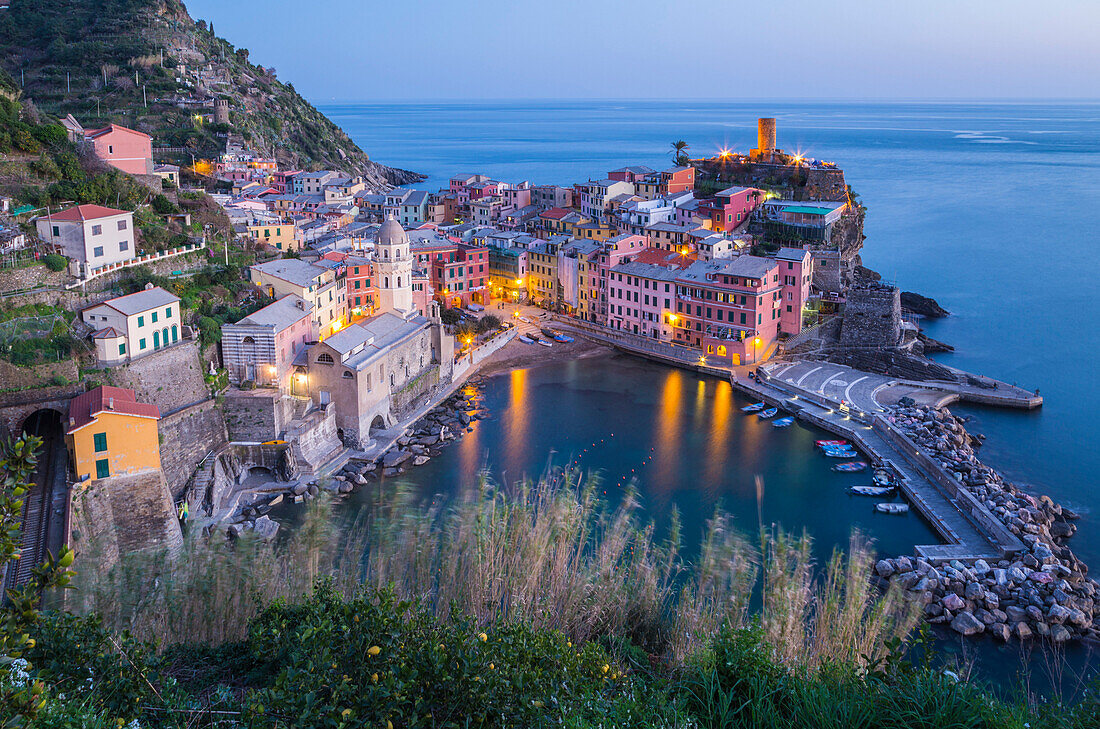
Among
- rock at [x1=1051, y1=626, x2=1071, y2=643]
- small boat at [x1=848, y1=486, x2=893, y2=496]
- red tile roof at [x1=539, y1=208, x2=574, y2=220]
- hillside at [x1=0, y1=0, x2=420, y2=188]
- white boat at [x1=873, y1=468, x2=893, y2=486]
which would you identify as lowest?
rock at [x1=1051, y1=626, x2=1071, y2=643]

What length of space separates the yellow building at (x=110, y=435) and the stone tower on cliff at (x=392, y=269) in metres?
7.30

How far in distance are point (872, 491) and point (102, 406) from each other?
34.7 ft

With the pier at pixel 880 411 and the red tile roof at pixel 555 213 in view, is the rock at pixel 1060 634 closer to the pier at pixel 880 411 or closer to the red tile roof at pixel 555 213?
the pier at pixel 880 411

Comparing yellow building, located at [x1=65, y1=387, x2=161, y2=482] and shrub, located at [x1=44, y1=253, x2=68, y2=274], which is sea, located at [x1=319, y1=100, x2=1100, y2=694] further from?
shrub, located at [x1=44, y1=253, x2=68, y2=274]

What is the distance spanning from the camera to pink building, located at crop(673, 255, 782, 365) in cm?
1795

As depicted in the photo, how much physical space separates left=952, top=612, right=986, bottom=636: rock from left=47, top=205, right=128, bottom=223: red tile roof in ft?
41.4

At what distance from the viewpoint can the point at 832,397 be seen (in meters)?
16.0

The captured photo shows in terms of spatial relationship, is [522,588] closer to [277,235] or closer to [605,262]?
[277,235]

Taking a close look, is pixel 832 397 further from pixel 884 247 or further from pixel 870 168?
pixel 870 168

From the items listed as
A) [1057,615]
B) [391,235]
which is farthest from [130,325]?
[1057,615]

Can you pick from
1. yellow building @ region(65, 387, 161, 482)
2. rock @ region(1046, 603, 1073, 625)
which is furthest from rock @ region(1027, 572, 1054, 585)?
yellow building @ region(65, 387, 161, 482)

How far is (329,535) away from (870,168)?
54.6m

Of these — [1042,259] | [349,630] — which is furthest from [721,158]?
[349,630]

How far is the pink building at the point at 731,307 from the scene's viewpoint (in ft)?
58.9
